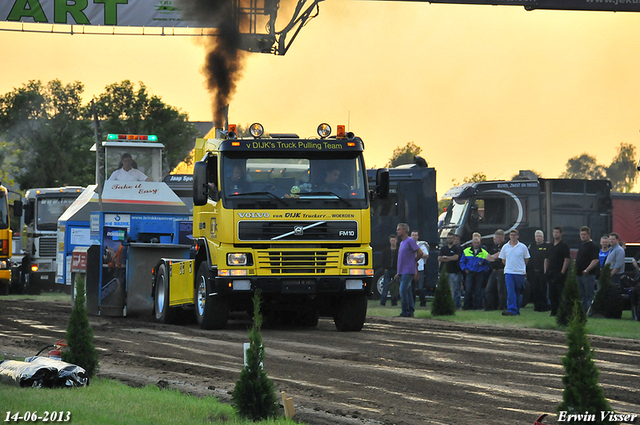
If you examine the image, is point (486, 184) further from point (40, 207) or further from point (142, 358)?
point (142, 358)

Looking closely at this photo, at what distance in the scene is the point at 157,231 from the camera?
730 inches

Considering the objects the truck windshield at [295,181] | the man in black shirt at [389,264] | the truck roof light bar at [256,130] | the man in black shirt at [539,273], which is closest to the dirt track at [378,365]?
the truck windshield at [295,181]

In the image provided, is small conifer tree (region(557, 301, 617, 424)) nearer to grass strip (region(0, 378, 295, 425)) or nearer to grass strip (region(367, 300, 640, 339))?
grass strip (region(0, 378, 295, 425))

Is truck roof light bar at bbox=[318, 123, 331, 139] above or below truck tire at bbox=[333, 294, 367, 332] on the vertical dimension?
above

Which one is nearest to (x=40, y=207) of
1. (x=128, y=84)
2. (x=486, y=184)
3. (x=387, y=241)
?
(x=387, y=241)

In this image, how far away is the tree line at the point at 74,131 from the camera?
66.6 meters

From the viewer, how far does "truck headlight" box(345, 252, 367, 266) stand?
582 inches

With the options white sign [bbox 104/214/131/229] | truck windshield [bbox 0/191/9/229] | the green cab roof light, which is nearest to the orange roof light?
white sign [bbox 104/214/131/229]

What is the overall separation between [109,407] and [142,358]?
4.04 meters

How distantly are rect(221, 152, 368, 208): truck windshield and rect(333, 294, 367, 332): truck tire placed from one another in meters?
1.75

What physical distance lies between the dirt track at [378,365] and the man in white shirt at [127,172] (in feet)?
11.5

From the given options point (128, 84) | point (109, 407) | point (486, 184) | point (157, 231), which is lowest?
point (109, 407)

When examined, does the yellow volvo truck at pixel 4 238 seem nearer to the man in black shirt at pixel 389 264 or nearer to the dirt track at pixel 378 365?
the dirt track at pixel 378 365

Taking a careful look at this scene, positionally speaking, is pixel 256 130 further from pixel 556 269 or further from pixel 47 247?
pixel 47 247
